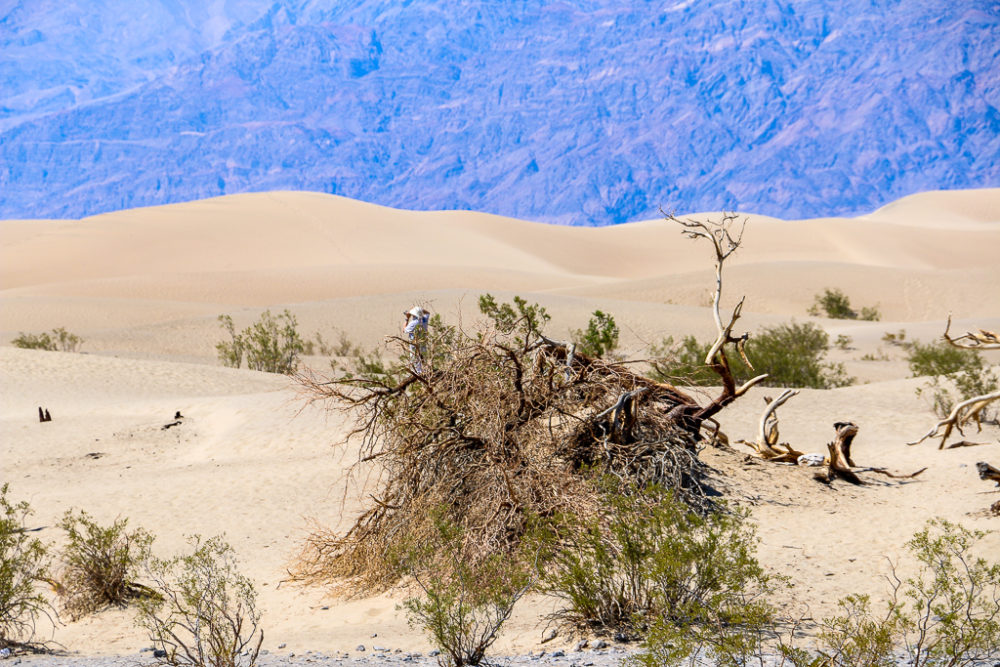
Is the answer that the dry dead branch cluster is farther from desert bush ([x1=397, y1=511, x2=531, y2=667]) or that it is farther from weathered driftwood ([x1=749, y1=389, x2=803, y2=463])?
weathered driftwood ([x1=749, y1=389, x2=803, y2=463])

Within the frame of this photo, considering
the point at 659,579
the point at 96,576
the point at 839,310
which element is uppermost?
the point at 839,310

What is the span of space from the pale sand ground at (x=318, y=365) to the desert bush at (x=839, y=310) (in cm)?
100

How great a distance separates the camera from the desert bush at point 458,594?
668 centimetres

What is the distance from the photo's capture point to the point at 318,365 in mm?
29734

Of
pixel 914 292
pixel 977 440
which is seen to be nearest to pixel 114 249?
pixel 914 292

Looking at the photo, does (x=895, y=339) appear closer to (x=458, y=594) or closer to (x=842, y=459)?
(x=842, y=459)

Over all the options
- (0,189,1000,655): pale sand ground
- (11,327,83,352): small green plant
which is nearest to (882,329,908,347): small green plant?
(0,189,1000,655): pale sand ground

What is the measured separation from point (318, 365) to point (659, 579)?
2321cm

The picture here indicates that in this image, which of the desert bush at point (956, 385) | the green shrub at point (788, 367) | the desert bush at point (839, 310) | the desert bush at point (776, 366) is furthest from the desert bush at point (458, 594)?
the desert bush at point (839, 310)

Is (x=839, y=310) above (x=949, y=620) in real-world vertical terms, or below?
above

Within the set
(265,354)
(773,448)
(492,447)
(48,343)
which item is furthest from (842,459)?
(48,343)

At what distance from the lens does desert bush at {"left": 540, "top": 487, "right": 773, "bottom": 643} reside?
7.15 m

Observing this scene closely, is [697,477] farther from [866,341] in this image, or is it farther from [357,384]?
[866,341]

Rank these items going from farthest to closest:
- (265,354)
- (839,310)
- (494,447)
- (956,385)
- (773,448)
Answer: (839,310)
(265,354)
(956,385)
(773,448)
(494,447)
